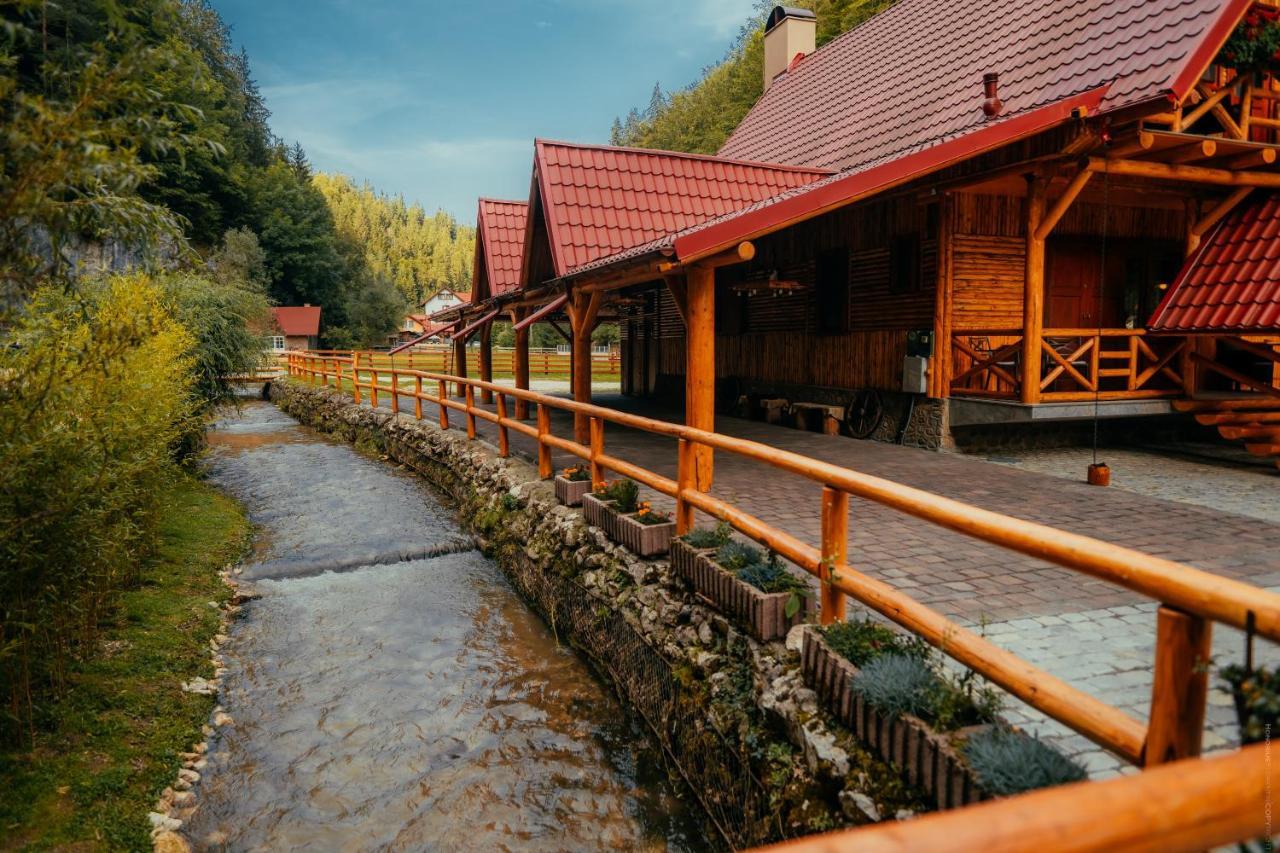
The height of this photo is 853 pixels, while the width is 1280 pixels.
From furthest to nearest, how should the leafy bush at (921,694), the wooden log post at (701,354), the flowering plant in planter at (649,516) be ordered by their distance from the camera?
the wooden log post at (701,354) → the flowering plant in planter at (649,516) → the leafy bush at (921,694)

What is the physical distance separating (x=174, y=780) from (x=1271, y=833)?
5.11 metres

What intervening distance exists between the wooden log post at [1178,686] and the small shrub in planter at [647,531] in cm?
380

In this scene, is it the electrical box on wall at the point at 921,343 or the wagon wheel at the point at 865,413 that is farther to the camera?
the wagon wheel at the point at 865,413

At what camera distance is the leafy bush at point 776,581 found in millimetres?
4055

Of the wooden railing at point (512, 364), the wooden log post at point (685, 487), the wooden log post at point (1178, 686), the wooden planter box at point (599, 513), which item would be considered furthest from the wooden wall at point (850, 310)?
the wooden railing at point (512, 364)

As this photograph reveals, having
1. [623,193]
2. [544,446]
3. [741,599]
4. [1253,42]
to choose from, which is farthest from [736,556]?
[1253,42]

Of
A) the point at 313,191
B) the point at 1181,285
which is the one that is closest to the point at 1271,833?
the point at 1181,285

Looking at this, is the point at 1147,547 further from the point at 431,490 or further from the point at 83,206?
the point at 431,490

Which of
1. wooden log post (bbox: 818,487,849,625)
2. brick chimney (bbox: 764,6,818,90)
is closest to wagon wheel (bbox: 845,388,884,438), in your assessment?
wooden log post (bbox: 818,487,849,625)

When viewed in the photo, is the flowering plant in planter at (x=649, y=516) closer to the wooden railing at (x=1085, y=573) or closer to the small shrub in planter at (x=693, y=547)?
the small shrub in planter at (x=693, y=547)

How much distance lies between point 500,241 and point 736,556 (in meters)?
12.5

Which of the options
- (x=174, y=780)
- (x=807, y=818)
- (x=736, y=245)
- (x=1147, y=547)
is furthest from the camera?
(x=736, y=245)

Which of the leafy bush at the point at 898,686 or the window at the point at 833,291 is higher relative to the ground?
the window at the point at 833,291

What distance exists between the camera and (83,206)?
3404 mm
